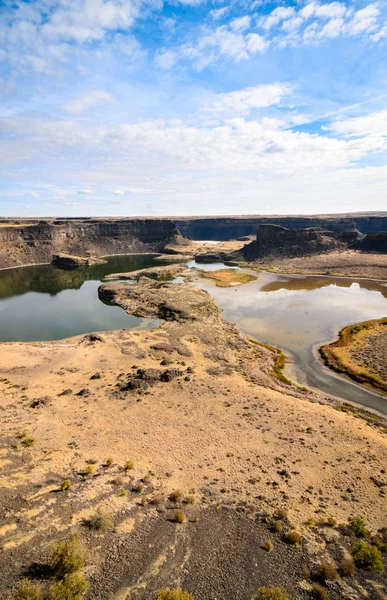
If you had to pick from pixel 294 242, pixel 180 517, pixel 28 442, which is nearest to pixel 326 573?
pixel 180 517

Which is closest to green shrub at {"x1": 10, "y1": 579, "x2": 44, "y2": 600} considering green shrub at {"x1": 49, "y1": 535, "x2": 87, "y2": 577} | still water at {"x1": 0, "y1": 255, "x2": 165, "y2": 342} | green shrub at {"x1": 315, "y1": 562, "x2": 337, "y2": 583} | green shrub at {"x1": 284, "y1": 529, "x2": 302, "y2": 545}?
green shrub at {"x1": 49, "y1": 535, "x2": 87, "y2": 577}

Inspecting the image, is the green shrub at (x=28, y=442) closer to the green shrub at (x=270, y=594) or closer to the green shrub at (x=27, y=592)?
the green shrub at (x=27, y=592)

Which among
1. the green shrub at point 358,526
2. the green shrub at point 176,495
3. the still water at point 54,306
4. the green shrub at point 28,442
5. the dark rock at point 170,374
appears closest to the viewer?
the green shrub at point 358,526

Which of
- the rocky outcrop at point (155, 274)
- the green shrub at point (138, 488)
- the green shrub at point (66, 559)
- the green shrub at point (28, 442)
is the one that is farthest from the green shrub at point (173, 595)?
the rocky outcrop at point (155, 274)

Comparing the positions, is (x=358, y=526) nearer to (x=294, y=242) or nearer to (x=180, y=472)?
(x=180, y=472)

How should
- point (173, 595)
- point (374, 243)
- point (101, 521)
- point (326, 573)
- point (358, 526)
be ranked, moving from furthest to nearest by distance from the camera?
point (374, 243) < point (358, 526) < point (101, 521) < point (326, 573) < point (173, 595)

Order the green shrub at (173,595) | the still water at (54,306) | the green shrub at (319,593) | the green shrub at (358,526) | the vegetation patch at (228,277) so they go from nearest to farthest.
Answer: the green shrub at (173,595)
the green shrub at (319,593)
the green shrub at (358,526)
the still water at (54,306)
the vegetation patch at (228,277)
